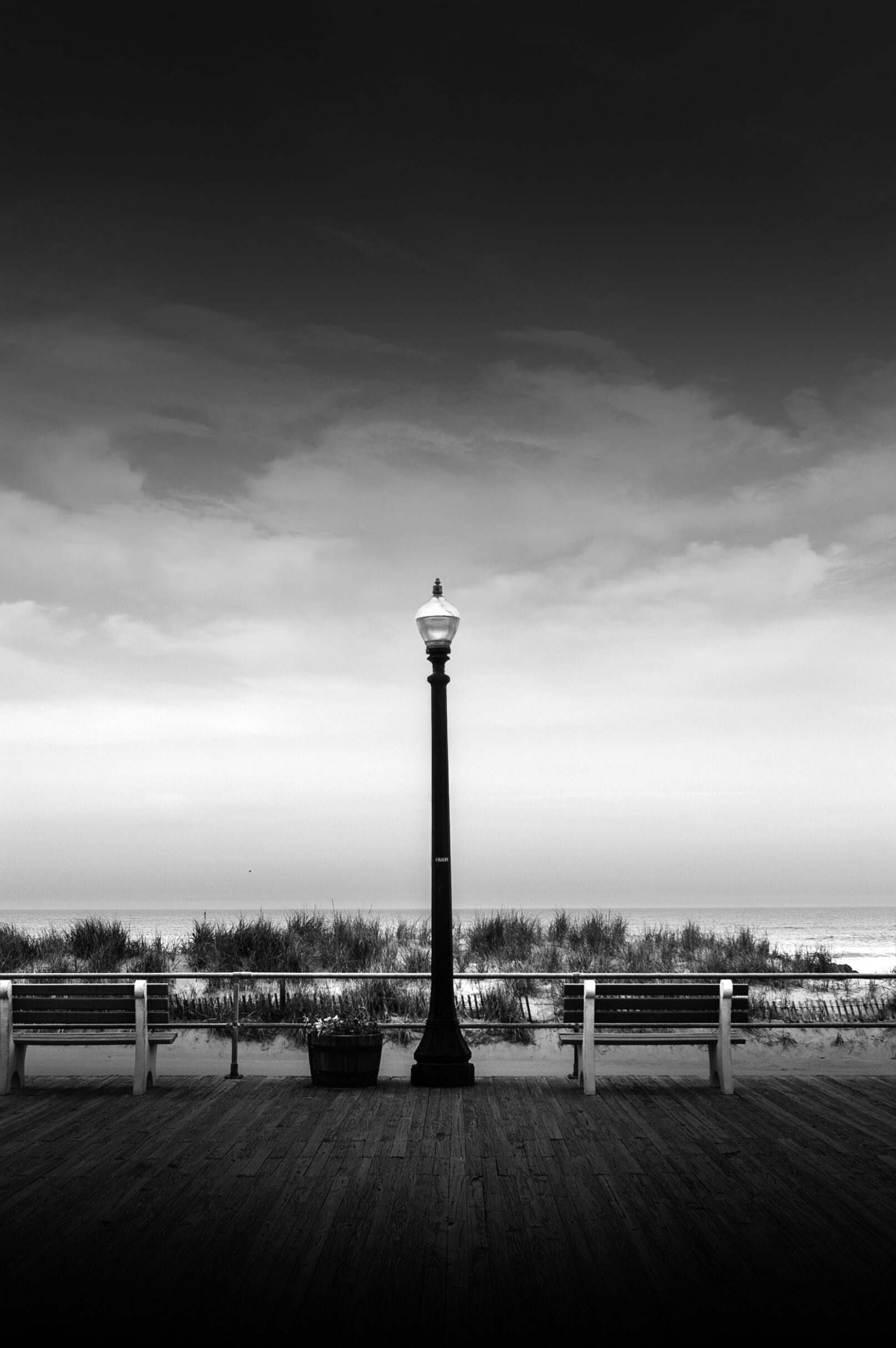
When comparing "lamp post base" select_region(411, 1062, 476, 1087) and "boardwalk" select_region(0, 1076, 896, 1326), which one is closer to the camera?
"boardwalk" select_region(0, 1076, 896, 1326)

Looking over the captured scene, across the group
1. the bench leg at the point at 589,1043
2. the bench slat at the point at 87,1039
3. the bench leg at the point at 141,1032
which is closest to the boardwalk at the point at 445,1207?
the bench leg at the point at 589,1043

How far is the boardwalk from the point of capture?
3.94 metres

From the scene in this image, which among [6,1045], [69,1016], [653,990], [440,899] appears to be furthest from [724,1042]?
[6,1045]

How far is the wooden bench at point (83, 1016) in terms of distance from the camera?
837 centimetres

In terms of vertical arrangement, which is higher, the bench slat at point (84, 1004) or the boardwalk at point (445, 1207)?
the bench slat at point (84, 1004)

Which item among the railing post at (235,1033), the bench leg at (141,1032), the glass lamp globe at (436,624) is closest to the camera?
the bench leg at (141,1032)

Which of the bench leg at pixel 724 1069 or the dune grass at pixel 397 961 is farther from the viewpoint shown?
the dune grass at pixel 397 961

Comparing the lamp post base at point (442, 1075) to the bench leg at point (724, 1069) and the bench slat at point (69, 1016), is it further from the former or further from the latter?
the bench slat at point (69, 1016)

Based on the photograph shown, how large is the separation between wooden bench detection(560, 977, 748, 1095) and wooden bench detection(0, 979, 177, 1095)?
→ 131 inches

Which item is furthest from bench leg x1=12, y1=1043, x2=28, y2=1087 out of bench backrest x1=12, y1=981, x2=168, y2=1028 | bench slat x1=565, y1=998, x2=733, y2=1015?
bench slat x1=565, y1=998, x2=733, y2=1015

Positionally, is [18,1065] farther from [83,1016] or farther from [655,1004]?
[655,1004]

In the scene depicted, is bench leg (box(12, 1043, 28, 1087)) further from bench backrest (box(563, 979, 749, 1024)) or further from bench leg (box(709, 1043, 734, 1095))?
bench leg (box(709, 1043, 734, 1095))

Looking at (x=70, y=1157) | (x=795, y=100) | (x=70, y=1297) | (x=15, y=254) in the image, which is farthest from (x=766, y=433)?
(x=70, y=1297)

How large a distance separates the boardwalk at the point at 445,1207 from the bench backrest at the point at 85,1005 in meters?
0.58
